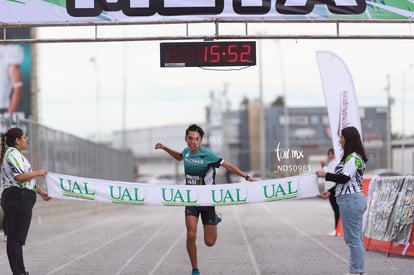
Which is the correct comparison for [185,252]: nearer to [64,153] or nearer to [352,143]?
[352,143]

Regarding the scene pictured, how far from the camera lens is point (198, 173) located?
11.1 metres

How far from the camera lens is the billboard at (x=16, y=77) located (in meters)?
51.7

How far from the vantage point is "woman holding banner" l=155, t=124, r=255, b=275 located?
10734 mm

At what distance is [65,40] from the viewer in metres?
13.0

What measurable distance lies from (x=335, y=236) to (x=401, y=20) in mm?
6701

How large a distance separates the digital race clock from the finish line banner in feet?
6.76

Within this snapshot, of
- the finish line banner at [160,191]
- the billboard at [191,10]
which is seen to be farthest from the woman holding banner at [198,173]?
the billboard at [191,10]

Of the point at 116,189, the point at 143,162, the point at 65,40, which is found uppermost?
the point at 65,40

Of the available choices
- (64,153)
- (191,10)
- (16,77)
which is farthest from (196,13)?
(16,77)

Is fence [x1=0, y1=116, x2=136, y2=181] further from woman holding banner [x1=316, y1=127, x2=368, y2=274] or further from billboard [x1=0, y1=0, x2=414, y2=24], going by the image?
woman holding banner [x1=316, y1=127, x2=368, y2=274]

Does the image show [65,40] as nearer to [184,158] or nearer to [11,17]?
[11,17]

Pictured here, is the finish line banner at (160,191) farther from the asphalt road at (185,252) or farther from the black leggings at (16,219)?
the asphalt road at (185,252)

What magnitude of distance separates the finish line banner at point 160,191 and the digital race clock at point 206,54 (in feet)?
6.76

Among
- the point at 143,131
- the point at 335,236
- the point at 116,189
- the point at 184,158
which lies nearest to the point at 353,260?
the point at 184,158
